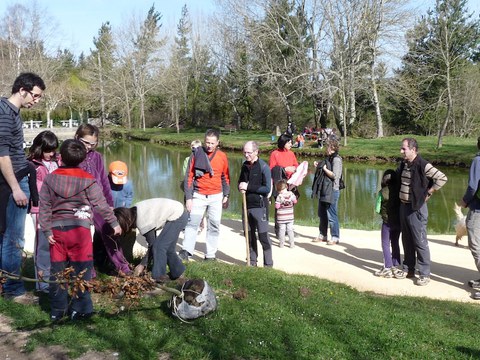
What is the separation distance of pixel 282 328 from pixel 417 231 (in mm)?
2551

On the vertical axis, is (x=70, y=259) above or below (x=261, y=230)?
above

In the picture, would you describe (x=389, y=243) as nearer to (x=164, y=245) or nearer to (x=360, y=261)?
(x=360, y=261)

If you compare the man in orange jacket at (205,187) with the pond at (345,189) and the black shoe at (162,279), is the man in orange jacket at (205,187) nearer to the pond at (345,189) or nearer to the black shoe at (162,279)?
the black shoe at (162,279)

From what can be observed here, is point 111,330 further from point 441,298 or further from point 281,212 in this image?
point 281,212

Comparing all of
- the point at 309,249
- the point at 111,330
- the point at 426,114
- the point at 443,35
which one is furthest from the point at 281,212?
the point at 426,114

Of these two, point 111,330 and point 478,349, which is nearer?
point 478,349

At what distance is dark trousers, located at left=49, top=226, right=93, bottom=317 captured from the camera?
4.39 m

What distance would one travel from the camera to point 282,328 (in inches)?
173

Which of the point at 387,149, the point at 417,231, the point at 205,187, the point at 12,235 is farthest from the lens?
the point at 387,149

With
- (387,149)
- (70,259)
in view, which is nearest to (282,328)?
(70,259)

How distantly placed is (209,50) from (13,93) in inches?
1992

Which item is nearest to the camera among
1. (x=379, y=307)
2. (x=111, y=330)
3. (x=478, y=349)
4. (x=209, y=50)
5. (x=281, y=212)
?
(x=478, y=349)

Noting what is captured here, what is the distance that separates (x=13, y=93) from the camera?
15.2 ft

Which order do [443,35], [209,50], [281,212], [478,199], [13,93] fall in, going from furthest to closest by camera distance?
[209,50] → [443,35] → [281,212] → [478,199] → [13,93]
